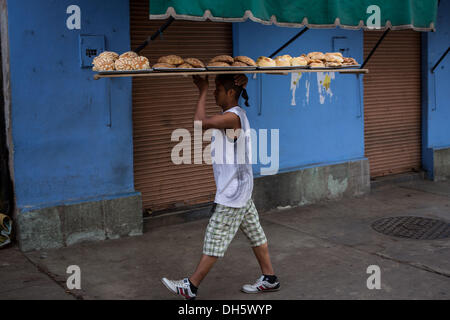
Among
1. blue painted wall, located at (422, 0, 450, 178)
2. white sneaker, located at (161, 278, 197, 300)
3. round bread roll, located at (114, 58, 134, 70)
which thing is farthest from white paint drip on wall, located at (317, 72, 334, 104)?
white sneaker, located at (161, 278, 197, 300)

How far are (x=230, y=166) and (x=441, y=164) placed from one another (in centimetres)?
625

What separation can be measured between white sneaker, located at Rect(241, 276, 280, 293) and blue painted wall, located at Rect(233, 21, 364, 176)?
Result: 109 inches

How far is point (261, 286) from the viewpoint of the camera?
479 cm

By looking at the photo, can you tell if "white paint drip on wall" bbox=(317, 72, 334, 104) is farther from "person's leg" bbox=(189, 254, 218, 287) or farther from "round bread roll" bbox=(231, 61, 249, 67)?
"person's leg" bbox=(189, 254, 218, 287)

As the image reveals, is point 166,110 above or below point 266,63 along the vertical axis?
below

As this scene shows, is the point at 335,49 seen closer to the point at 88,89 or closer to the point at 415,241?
the point at 415,241

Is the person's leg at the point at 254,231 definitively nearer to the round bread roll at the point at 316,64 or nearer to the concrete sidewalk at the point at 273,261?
the concrete sidewalk at the point at 273,261

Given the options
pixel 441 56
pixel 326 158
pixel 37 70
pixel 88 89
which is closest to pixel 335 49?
pixel 326 158

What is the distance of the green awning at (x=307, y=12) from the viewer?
4.91 m

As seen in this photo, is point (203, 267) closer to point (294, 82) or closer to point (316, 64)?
point (316, 64)

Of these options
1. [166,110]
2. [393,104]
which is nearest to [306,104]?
[393,104]

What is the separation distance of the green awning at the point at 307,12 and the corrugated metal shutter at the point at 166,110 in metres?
1.67

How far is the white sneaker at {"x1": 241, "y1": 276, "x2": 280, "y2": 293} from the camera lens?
15.7 ft

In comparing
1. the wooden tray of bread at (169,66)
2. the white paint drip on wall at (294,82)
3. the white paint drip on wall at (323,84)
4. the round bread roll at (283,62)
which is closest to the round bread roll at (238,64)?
the wooden tray of bread at (169,66)
